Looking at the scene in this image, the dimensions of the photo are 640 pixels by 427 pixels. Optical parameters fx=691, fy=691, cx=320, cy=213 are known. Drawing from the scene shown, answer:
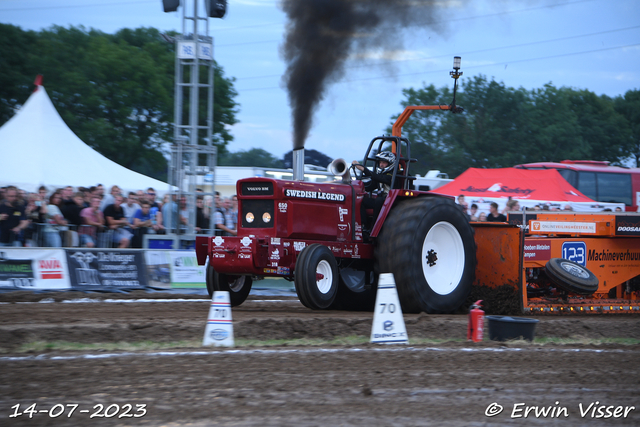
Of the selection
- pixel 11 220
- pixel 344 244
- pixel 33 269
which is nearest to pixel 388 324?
pixel 344 244

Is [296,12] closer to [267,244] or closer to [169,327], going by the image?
[267,244]

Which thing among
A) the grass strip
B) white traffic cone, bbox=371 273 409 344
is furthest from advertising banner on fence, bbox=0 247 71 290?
white traffic cone, bbox=371 273 409 344

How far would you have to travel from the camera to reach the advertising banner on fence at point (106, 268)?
1152 centimetres

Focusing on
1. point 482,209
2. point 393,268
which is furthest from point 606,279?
point 482,209

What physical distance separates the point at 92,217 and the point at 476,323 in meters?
7.57

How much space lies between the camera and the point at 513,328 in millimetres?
7023

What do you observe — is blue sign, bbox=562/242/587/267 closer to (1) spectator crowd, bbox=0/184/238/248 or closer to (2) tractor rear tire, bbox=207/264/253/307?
(2) tractor rear tire, bbox=207/264/253/307

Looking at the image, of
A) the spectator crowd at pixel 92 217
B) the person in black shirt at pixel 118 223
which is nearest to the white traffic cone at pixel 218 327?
the spectator crowd at pixel 92 217

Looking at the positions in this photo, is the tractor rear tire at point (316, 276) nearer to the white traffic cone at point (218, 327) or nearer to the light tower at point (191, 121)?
the white traffic cone at point (218, 327)

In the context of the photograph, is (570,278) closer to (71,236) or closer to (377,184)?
(377,184)

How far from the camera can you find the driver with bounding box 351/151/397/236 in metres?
9.04

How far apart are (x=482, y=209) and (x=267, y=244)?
42.6ft

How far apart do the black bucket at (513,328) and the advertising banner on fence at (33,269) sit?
7.35m

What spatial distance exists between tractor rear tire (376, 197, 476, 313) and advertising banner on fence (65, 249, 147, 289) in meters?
5.14
